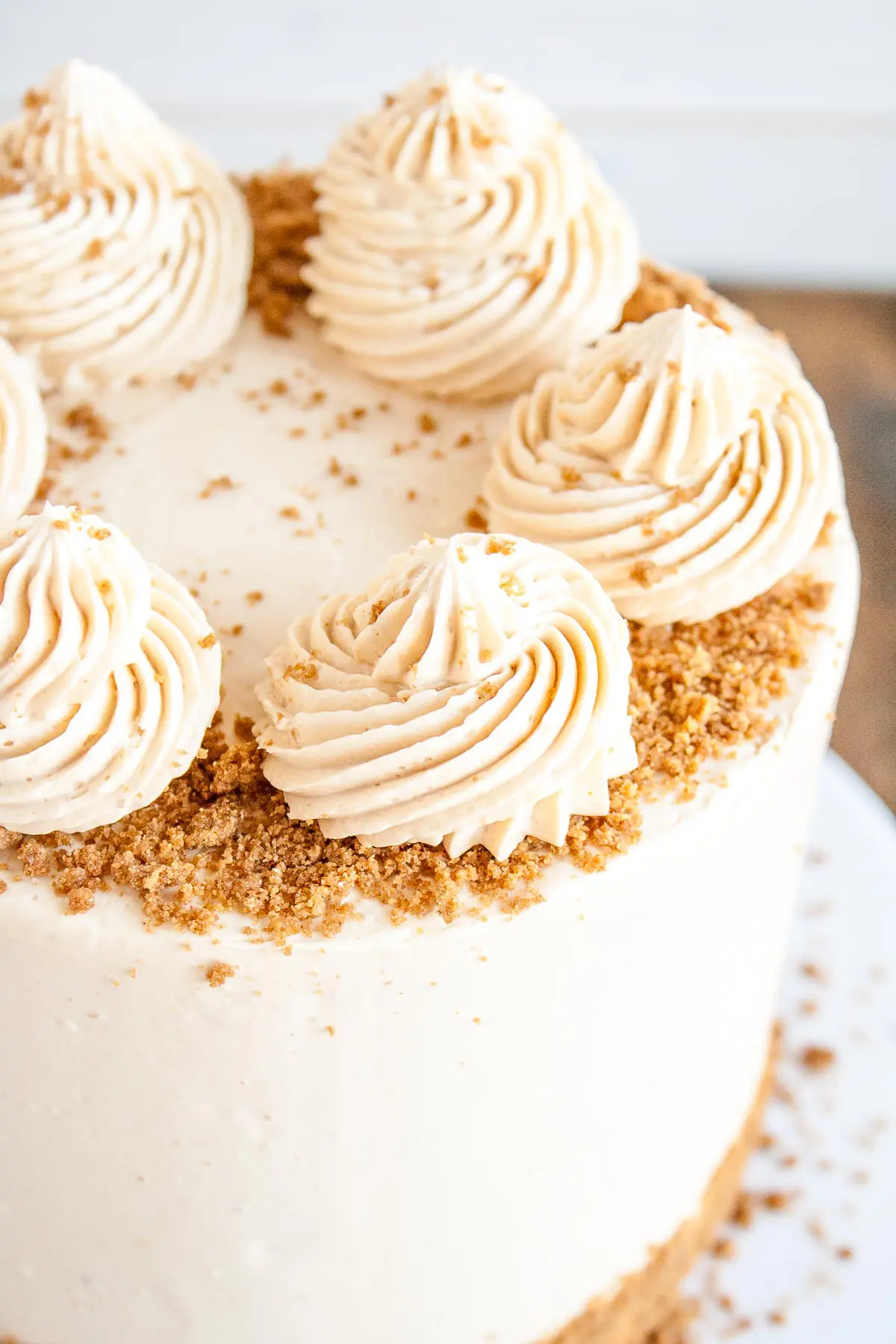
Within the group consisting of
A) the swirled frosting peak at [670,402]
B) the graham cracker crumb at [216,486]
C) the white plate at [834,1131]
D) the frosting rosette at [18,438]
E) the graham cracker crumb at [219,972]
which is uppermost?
the swirled frosting peak at [670,402]

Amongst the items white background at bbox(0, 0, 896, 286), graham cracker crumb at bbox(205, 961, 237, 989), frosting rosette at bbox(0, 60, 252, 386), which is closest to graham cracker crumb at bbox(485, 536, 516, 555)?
graham cracker crumb at bbox(205, 961, 237, 989)

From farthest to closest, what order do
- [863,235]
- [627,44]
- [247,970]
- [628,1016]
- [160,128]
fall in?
[863,235]
[627,44]
[160,128]
[628,1016]
[247,970]

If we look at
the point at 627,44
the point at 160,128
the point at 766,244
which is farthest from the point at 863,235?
the point at 160,128

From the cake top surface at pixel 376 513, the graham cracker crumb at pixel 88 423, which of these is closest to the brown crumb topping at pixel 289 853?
the cake top surface at pixel 376 513

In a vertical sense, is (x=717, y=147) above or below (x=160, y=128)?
below

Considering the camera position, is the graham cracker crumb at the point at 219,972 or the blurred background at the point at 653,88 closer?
the graham cracker crumb at the point at 219,972

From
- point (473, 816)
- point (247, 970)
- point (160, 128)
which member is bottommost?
point (247, 970)

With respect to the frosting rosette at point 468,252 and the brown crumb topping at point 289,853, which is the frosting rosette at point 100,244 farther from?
the brown crumb topping at point 289,853

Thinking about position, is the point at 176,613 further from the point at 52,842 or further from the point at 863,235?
the point at 863,235
